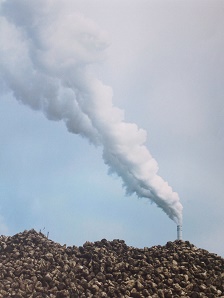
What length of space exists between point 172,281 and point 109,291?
1842 mm

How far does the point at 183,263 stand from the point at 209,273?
31.2 inches

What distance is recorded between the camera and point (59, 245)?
1652 centimetres

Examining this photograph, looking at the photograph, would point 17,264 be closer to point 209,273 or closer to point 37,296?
point 37,296

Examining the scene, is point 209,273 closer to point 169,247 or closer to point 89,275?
point 169,247

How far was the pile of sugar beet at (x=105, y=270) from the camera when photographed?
12.9 meters

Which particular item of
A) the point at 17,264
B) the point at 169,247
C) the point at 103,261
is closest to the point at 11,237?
the point at 17,264

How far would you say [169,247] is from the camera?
16.7 metres

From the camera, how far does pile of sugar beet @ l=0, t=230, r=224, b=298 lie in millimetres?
12867

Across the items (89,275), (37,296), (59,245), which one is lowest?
(37,296)

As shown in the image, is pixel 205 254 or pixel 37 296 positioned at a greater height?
pixel 205 254

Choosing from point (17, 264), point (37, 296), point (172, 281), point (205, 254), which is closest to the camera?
point (37, 296)

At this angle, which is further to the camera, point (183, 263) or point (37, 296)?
point (183, 263)

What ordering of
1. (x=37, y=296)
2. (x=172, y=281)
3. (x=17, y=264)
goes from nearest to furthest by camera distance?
→ 1. (x=37, y=296)
2. (x=172, y=281)
3. (x=17, y=264)

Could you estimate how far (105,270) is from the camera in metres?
14.0
